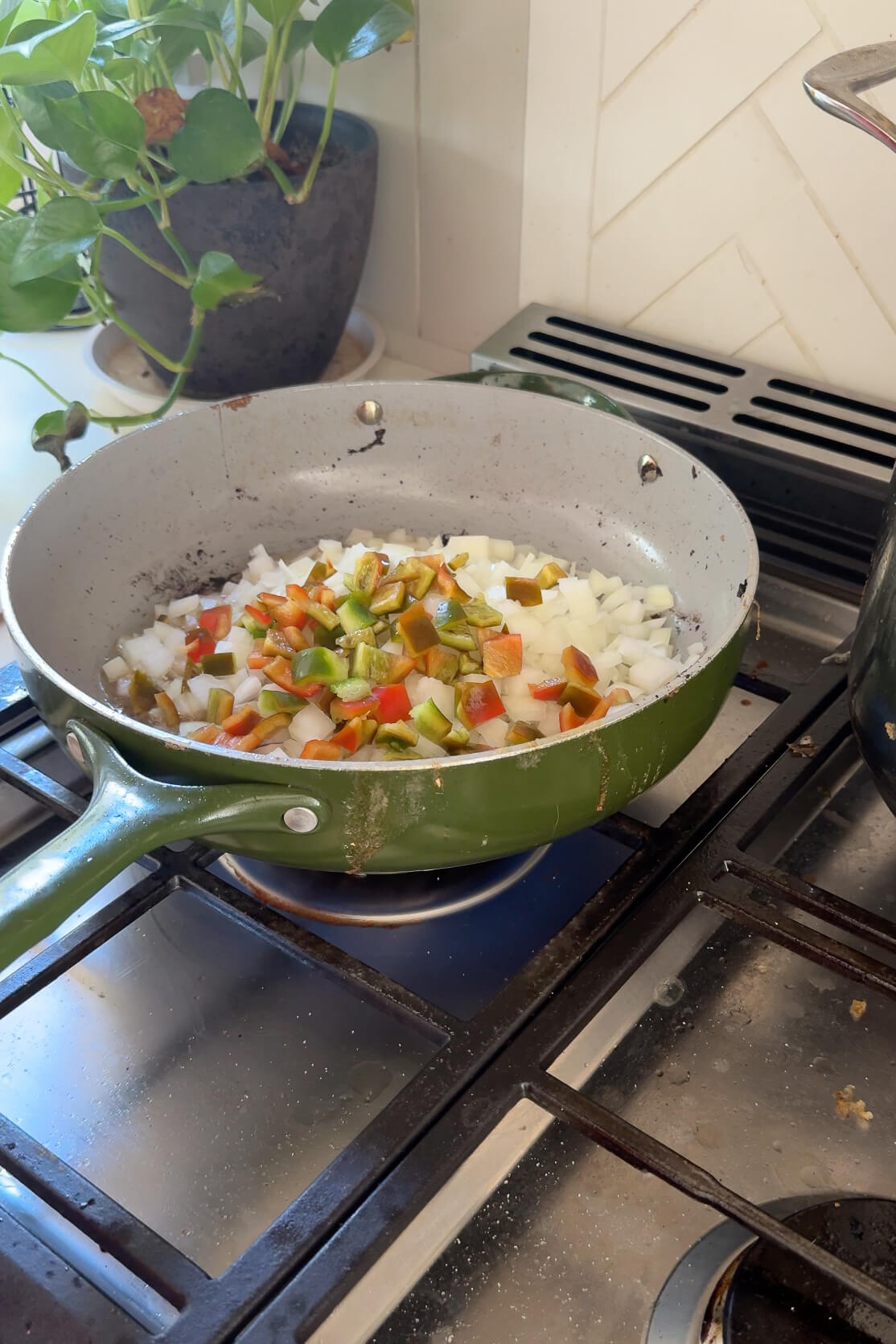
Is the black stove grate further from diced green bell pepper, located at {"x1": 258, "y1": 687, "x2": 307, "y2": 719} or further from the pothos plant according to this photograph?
the pothos plant

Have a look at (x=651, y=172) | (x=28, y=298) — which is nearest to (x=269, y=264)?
(x=28, y=298)

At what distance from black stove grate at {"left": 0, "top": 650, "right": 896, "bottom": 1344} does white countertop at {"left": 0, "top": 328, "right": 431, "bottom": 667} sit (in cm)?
38

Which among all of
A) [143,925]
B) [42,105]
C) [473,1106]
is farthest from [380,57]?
[473,1106]

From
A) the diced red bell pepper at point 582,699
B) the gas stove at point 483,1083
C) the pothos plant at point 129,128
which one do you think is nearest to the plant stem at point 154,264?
the pothos plant at point 129,128

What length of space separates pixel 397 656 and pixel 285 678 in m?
0.06

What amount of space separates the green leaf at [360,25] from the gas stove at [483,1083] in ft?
1.59

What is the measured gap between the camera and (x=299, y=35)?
0.85m

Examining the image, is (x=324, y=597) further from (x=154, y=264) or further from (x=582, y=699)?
(x=154, y=264)

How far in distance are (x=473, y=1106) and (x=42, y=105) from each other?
0.67 meters

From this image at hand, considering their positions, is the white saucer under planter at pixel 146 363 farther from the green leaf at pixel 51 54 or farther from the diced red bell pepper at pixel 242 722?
the diced red bell pepper at pixel 242 722

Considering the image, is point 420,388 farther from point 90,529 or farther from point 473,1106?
point 473,1106

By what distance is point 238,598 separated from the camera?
28.5 inches

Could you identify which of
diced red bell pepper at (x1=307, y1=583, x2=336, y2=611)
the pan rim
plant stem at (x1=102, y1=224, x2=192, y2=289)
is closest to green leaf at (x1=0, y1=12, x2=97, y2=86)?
plant stem at (x1=102, y1=224, x2=192, y2=289)

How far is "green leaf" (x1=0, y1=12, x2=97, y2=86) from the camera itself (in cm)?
67
